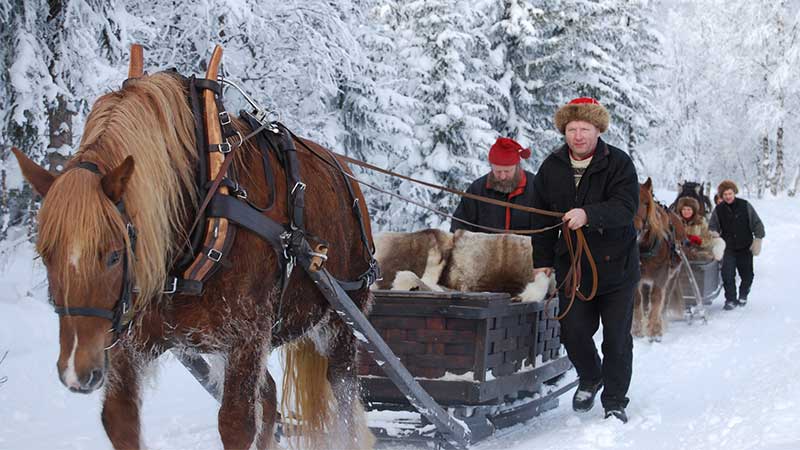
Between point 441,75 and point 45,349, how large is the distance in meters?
12.3

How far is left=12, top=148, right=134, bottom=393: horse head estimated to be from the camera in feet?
8.27

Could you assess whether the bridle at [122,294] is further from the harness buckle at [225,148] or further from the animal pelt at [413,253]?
the animal pelt at [413,253]

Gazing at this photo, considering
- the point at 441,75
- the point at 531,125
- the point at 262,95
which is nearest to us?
the point at 262,95

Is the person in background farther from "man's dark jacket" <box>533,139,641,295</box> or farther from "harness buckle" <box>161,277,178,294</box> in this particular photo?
"harness buckle" <box>161,277,178,294</box>

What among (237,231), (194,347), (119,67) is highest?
(119,67)

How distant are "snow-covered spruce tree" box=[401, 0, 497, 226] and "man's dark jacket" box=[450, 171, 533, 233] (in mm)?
10165

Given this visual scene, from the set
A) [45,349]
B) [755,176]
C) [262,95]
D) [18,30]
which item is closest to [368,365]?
[45,349]

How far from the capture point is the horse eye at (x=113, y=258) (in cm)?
261

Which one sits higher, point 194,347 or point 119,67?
point 119,67

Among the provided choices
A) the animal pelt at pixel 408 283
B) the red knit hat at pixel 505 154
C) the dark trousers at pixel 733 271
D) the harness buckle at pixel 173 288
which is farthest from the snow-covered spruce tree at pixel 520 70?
the harness buckle at pixel 173 288

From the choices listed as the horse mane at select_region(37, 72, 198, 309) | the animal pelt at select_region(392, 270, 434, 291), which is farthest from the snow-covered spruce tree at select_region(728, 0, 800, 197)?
the horse mane at select_region(37, 72, 198, 309)

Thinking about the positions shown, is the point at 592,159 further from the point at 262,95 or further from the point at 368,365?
the point at 262,95

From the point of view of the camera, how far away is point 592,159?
5.36m

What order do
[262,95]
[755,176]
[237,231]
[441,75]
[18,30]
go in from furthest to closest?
1. [755,176]
2. [441,75]
3. [262,95]
4. [18,30]
5. [237,231]
